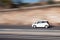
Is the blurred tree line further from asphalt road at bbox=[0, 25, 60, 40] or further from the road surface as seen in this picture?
the road surface

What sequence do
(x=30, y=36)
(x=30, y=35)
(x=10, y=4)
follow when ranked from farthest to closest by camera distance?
(x=10, y=4)
(x=30, y=35)
(x=30, y=36)

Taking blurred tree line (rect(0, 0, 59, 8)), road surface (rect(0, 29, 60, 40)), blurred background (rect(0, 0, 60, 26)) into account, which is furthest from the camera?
blurred tree line (rect(0, 0, 59, 8))

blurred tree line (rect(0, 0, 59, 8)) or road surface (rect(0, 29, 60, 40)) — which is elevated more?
blurred tree line (rect(0, 0, 59, 8))

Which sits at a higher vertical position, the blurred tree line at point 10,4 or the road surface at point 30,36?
the blurred tree line at point 10,4

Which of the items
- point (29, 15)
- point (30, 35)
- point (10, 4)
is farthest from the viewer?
point (10, 4)

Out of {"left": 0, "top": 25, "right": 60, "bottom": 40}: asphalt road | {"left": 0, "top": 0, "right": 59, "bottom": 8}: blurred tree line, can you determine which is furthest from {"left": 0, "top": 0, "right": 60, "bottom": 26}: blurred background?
{"left": 0, "top": 25, "right": 60, "bottom": 40}: asphalt road

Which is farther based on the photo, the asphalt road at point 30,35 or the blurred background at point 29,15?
the blurred background at point 29,15

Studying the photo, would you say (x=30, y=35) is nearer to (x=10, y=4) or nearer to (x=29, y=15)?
(x=29, y=15)

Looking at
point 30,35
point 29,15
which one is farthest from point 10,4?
point 30,35

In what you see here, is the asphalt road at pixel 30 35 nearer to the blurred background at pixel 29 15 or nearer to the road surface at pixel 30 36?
the road surface at pixel 30 36

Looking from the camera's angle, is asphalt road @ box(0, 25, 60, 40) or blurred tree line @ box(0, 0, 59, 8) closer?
asphalt road @ box(0, 25, 60, 40)

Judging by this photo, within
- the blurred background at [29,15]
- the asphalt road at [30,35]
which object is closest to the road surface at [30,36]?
the asphalt road at [30,35]

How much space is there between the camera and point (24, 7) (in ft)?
98.9

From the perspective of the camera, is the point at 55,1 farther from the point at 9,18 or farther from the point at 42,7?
the point at 9,18
